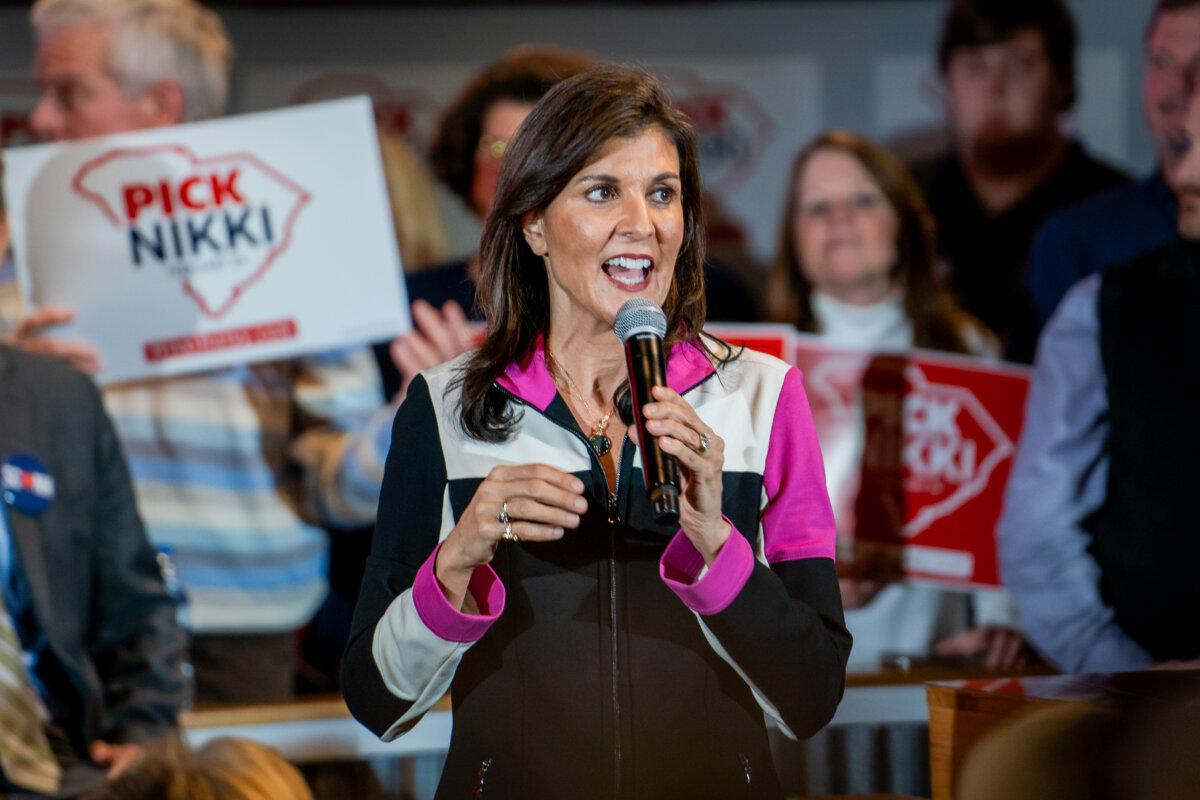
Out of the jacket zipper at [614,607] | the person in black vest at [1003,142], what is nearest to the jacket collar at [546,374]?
the jacket zipper at [614,607]

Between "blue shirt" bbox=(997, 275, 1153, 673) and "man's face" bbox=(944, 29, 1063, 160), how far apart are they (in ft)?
5.23

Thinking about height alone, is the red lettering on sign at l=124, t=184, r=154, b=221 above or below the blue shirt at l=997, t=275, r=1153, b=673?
above

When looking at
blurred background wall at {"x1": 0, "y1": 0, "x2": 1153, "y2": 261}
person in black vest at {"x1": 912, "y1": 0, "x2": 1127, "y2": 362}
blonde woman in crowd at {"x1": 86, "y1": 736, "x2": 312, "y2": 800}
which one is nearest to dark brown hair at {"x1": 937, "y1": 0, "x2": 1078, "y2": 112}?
person in black vest at {"x1": 912, "y1": 0, "x2": 1127, "y2": 362}

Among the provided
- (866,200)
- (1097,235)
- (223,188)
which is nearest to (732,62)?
(866,200)

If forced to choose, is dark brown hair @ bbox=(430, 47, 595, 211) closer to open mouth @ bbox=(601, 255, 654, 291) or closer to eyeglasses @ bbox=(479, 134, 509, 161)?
eyeglasses @ bbox=(479, 134, 509, 161)

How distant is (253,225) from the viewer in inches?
132

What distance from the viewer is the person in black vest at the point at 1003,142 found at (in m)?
4.41

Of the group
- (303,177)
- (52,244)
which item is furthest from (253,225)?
(52,244)

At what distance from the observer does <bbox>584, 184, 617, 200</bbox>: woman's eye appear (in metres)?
1.77

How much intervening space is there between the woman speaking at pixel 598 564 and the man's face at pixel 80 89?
6.85 ft

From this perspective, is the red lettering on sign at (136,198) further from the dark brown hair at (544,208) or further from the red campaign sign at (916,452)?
the dark brown hair at (544,208)

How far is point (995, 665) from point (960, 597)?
0.74 feet

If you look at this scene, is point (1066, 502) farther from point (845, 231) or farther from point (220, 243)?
point (220, 243)

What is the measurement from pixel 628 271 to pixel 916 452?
1.91 metres
